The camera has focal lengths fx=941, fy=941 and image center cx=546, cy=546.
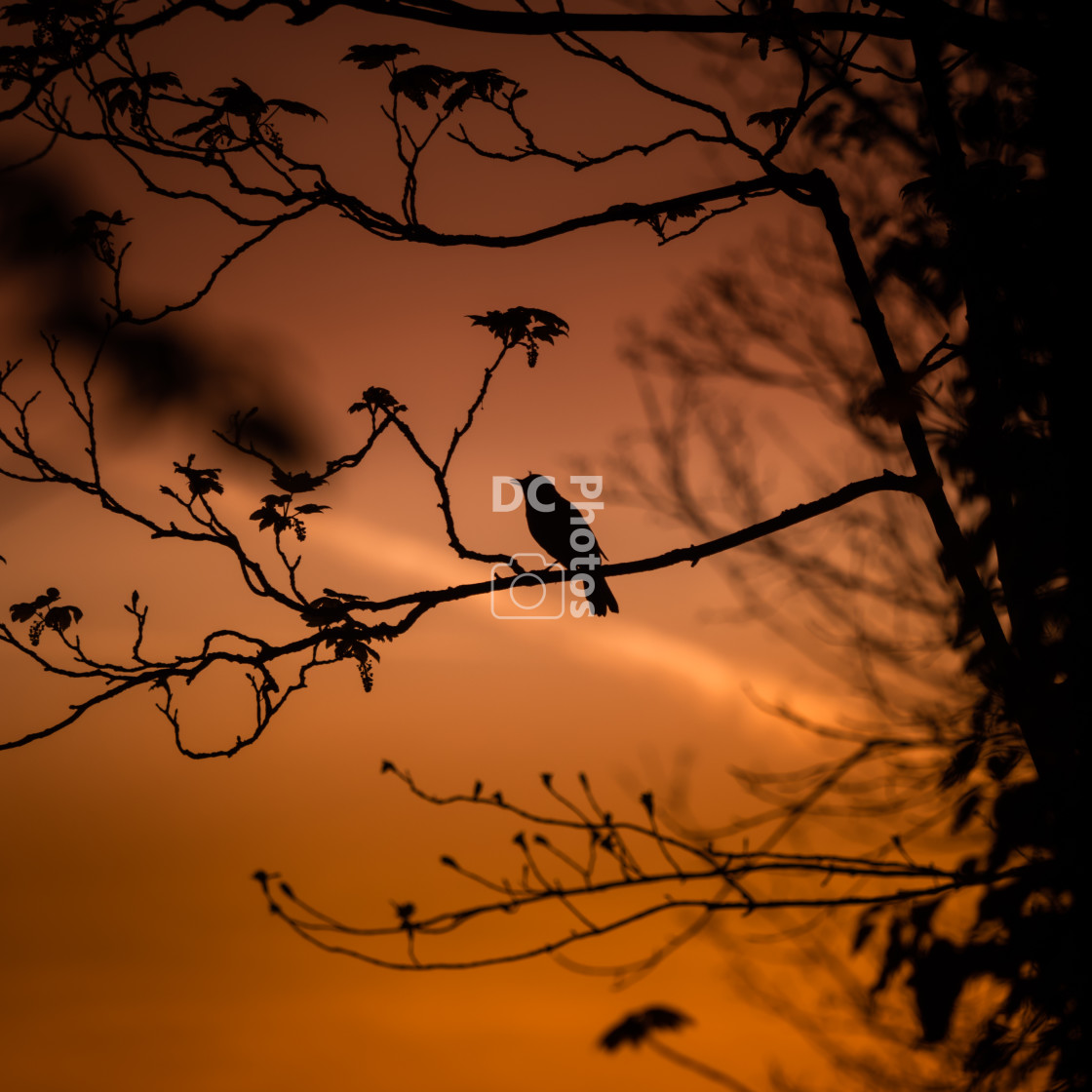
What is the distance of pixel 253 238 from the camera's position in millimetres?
3744

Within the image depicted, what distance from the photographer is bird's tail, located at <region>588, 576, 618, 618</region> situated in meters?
5.92

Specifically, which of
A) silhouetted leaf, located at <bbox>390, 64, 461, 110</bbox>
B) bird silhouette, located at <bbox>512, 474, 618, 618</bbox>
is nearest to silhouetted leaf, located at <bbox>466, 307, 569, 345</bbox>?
silhouetted leaf, located at <bbox>390, 64, 461, 110</bbox>

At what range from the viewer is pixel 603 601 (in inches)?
239

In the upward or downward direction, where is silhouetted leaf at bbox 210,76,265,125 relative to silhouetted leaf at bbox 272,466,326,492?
upward

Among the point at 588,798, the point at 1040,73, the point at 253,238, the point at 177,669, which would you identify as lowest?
the point at 588,798

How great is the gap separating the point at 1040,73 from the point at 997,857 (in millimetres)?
2713

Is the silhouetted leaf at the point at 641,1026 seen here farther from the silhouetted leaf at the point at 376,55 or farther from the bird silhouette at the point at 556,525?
the bird silhouette at the point at 556,525

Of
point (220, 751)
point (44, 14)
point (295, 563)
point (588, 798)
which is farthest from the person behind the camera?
point (295, 563)

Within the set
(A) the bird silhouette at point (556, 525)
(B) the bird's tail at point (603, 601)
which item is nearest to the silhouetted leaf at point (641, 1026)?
(B) the bird's tail at point (603, 601)

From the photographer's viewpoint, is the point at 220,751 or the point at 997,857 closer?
the point at 997,857

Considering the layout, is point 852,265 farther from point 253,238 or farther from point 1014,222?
point 253,238

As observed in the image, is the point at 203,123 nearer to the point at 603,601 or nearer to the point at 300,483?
the point at 300,483

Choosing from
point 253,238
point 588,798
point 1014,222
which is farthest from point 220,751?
point 1014,222

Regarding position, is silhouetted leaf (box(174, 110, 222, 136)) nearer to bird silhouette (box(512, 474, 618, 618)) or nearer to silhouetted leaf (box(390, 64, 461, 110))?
silhouetted leaf (box(390, 64, 461, 110))
